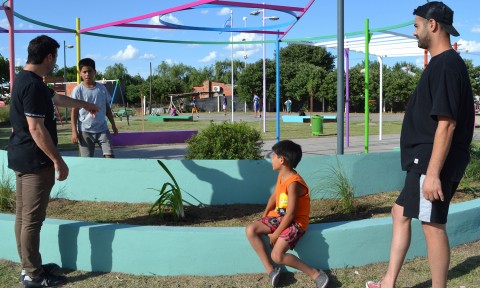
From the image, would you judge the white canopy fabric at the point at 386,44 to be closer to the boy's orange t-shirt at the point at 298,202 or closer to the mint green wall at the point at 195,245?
the mint green wall at the point at 195,245

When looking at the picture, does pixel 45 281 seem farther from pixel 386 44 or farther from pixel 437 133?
pixel 386 44

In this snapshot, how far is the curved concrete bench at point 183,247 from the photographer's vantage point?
12.0ft

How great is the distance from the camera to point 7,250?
4023 mm

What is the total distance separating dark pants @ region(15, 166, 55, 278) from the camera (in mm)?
3434

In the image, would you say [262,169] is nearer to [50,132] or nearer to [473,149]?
[50,132]

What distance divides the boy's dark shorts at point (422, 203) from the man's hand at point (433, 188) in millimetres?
90

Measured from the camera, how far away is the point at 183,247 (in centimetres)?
367

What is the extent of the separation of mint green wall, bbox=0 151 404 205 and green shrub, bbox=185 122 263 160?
0.59 metres

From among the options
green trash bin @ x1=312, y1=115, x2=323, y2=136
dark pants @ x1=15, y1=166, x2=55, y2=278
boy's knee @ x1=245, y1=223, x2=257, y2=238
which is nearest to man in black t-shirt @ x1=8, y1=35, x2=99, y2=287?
dark pants @ x1=15, y1=166, x2=55, y2=278

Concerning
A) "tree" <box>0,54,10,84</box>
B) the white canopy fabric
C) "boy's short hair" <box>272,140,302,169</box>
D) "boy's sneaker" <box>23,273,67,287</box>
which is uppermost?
"tree" <box>0,54,10,84</box>

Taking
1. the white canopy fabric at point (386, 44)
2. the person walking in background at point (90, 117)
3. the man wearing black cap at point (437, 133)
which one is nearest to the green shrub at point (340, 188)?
the man wearing black cap at point (437, 133)

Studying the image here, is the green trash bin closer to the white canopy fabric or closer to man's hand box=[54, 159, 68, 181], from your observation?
the white canopy fabric

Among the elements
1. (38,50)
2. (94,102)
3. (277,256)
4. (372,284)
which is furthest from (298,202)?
(94,102)

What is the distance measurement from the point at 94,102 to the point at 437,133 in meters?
4.21
